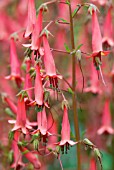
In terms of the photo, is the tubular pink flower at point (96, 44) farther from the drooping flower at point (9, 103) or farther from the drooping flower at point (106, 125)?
the drooping flower at point (106, 125)

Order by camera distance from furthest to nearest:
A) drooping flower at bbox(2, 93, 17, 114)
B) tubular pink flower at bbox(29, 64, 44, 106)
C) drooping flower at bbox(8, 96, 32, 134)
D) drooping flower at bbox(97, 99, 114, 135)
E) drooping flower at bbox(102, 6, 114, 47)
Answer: drooping flower at bbox(97, 99, 114, 135)
drooping flower at bbox(102, 6, 114, 47)
drooping flower at bbox(2, 93, 17, 114)
drooping flower at bbox(8, 96, 32, 134)
tubular pink flower at bbox(29, 64, 44, 106)

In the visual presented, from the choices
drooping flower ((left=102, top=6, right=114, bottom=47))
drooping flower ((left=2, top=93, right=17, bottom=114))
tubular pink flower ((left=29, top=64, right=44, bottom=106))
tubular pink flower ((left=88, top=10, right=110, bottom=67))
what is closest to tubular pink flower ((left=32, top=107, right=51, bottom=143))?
tubular pink flower ((left=29, top=64, right=44, bottom=106))

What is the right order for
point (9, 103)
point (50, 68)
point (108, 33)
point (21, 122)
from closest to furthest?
point (50, 68) → point (21, 122) → point (9, 103) → point (108, 33)

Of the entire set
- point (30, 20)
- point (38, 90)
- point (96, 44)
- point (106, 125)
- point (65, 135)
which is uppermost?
point (30, 20)

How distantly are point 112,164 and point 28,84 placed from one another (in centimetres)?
151

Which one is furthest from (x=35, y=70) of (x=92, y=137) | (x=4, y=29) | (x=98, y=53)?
(x=4, y=29)

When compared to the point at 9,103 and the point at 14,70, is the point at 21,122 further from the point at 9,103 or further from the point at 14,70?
the point at 14,70

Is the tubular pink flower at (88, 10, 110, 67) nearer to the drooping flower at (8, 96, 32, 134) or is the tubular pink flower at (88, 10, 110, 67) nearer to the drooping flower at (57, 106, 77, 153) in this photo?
the drooping flower at (57, 106, 77, 153)

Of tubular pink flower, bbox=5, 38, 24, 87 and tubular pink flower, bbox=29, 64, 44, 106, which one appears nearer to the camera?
tubular pink flower, bbox=29, 64, 44, 106

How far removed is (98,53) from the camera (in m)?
2.32

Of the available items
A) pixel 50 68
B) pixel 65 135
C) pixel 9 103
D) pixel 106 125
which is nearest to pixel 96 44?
pixel 50 68

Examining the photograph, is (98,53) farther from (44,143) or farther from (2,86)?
(2,86)

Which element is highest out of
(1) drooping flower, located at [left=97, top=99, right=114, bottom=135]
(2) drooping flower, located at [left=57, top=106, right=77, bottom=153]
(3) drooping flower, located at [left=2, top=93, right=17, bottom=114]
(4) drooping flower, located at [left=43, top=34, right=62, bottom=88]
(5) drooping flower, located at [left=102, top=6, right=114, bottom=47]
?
(5) drooping flower, located at [left=102, top=6, right=114, bottom=47]

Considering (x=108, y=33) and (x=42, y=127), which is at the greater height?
(x=108, y=33)
